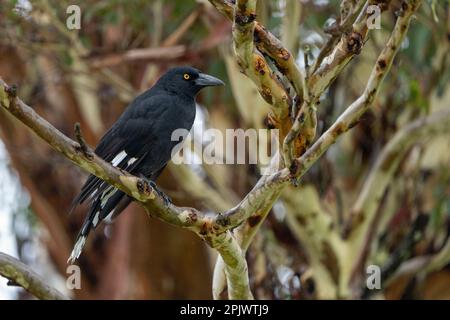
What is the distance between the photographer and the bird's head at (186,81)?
4906 millimetres

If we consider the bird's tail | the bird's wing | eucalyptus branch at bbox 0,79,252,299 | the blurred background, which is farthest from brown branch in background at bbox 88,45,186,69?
eucalyptus branch at bbox 0,79,252,299

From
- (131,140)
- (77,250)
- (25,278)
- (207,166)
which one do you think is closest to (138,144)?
(131,140)

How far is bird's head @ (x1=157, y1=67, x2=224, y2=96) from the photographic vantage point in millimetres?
4906

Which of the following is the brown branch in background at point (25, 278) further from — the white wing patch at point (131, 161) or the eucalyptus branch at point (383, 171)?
the eucalyptus branch at point (383, 171)

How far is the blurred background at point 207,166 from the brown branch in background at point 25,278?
204 cm

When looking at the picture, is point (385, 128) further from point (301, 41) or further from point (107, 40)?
point (107, 40)

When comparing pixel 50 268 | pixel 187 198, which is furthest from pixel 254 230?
pixel 50 268

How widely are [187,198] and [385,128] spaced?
5.23ft

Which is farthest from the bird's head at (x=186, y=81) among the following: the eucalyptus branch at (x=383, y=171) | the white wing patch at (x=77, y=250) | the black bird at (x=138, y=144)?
the eucalyptus branch at (x=383, y=171)

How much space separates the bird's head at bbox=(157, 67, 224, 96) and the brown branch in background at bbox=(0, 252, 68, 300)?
1508 millimetres

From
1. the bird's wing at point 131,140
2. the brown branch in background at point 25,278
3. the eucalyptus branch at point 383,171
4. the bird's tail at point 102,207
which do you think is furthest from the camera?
the eucalyptus branch at point 383,171

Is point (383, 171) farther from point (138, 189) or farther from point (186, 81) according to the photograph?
point (138, 189)

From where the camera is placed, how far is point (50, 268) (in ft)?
29.8

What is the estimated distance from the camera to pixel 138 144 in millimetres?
4441
